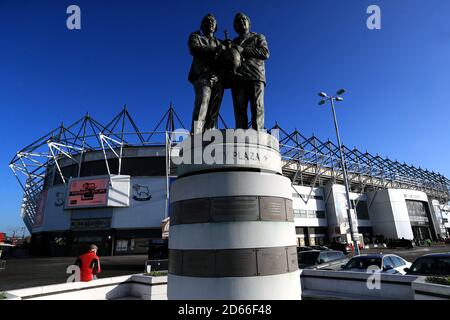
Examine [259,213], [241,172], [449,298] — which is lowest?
[449,298]

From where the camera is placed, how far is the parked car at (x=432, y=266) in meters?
7.56

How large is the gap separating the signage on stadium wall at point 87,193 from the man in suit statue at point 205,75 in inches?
1441

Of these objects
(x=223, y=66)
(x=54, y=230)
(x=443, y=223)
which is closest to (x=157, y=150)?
(x=54, y=230)

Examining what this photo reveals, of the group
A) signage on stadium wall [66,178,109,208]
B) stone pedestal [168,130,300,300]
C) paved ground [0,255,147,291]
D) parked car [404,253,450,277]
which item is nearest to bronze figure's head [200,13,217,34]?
stone pedestal [168,130,300,300]

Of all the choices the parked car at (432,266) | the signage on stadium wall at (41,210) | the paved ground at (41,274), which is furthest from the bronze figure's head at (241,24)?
the signage on stadium wall at (41,210)

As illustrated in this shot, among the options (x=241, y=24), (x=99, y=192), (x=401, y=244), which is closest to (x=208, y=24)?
(x=241, y=24)

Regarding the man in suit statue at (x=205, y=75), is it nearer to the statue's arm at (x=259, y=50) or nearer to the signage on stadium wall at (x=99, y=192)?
the statue's arm at (x=259, y=50)

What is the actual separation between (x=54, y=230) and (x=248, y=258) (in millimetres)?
47274

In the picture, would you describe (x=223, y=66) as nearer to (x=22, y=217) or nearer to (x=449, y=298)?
(x=449, y=298)

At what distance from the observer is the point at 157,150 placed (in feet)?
137

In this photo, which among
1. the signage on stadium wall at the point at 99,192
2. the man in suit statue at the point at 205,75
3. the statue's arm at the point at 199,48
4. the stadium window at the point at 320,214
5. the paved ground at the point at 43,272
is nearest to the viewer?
the man in suit statue at the point at 205,75

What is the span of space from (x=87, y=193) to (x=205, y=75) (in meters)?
39.4

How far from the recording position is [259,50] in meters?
6.59

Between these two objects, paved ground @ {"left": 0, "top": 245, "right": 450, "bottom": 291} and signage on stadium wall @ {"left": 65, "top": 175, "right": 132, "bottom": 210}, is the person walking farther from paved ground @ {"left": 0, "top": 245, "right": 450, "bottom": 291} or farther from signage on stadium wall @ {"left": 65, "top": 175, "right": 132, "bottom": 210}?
signage on stadium wall @ {"left": 65, "top": 175, "right": 132, "bottom": 210}
